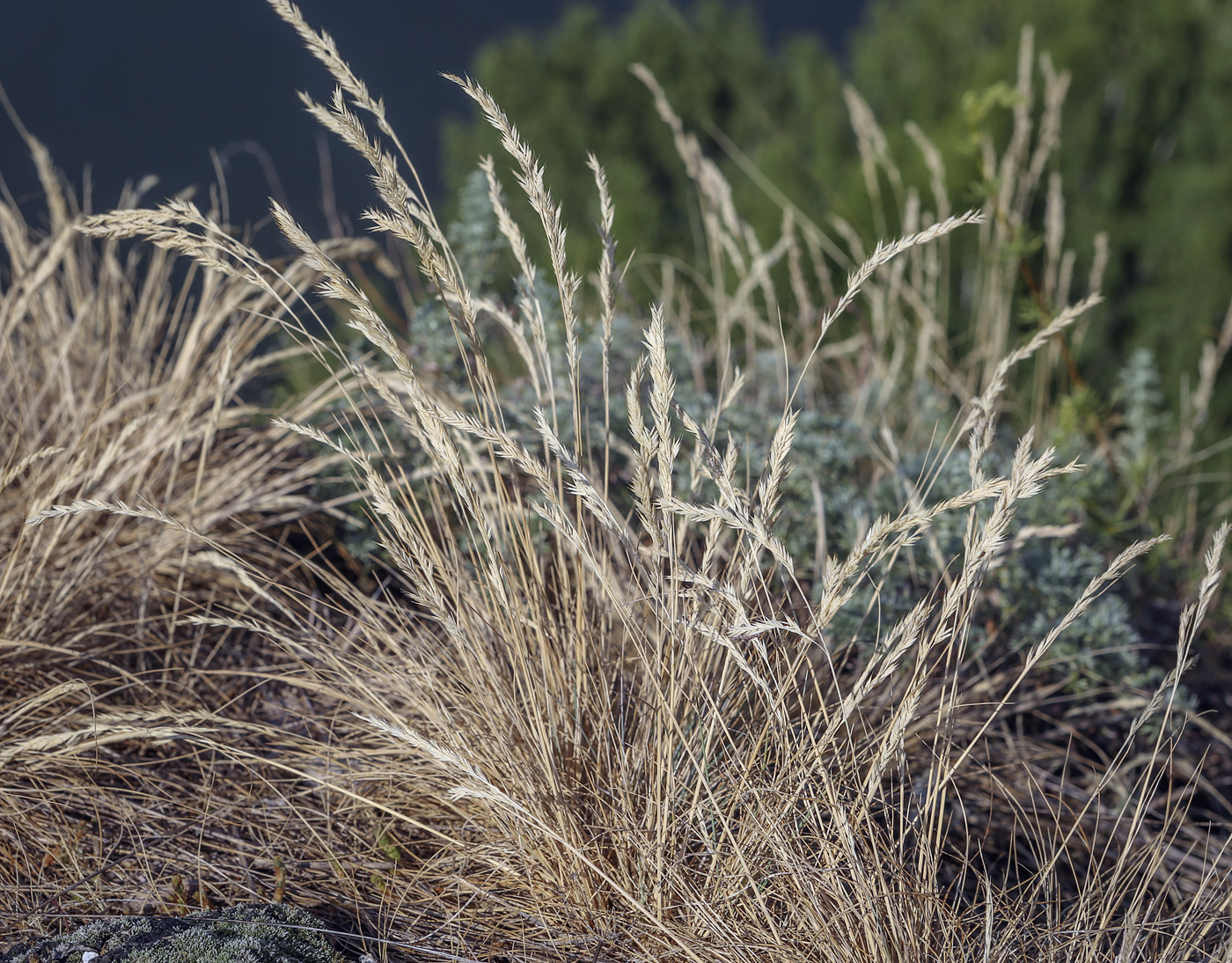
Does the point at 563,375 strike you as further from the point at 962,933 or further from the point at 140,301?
the point at 962,933

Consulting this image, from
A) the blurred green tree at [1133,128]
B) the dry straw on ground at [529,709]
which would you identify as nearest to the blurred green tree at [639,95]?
the blurred green tree at [1133,128]

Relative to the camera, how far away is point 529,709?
1.28 m

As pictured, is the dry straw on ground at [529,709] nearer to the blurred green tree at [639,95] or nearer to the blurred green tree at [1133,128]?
the blurred green tree at [1133,128]

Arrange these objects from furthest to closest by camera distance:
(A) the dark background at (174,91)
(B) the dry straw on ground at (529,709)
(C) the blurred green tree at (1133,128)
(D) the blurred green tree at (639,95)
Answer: (D) the blurred green tree at (639,95) < (C) the blurred green tree at (1133,128) < (A) the dark background at (174,91) < (B) the dry straw on ground at (529,709)

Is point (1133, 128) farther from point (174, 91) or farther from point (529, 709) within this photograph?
point (529, 709)

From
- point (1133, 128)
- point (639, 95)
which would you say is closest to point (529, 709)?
point (1133, 128)

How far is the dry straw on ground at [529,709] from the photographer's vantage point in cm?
109

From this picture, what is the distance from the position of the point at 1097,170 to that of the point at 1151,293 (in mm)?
946

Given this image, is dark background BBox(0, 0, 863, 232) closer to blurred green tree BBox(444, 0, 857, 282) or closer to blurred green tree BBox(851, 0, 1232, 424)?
blurred green tree BBox(444, 0, 857, 282)

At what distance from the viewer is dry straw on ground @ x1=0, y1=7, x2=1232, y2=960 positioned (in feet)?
3.59

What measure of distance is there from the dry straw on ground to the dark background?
3813 mm

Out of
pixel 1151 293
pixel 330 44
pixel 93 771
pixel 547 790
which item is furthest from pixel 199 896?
pixel 1151 293

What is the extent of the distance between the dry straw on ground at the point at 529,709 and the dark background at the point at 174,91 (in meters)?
3.81

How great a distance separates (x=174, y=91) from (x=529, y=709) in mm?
6268
